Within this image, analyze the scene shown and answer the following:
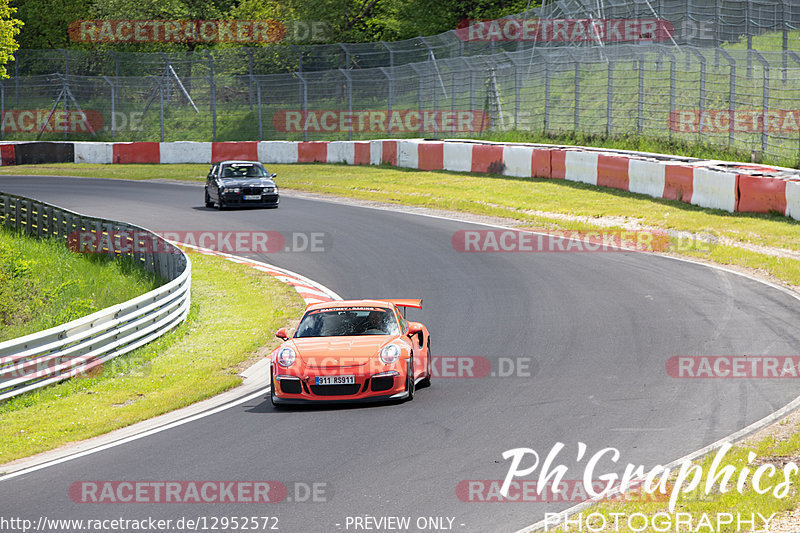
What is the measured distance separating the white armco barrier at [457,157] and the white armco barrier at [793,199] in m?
13.6

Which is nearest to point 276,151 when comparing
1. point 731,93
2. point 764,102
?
point 731,93

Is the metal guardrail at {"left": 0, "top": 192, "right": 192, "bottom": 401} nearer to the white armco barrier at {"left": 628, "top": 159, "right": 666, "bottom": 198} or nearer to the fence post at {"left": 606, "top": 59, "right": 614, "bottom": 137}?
the white armco barrier at {"left": 628, "top": 159, "right": 666, "bottom": 198}

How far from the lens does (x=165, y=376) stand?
1356 cm

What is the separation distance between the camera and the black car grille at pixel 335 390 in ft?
35.8

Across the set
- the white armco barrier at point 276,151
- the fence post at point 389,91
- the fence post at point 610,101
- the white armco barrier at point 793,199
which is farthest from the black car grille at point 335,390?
the fence post at point 389,91

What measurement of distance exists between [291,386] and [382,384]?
99cm

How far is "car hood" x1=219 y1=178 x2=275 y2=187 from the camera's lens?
2908cm

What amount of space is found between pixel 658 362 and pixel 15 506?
7497mm

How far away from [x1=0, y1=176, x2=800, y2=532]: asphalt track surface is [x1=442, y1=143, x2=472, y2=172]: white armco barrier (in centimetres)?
1497

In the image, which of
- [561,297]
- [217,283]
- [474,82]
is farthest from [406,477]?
[474,82]

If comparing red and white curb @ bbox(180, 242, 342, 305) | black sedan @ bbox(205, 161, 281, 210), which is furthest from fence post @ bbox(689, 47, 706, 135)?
red and white curb @ bbox(180, 242, 342, 305)

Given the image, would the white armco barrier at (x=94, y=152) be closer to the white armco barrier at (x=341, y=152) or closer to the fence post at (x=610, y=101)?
the white armco barrier at (x=341, y=152)

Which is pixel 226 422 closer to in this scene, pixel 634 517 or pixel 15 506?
pixel 15 506

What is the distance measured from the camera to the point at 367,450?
918 centimetres
